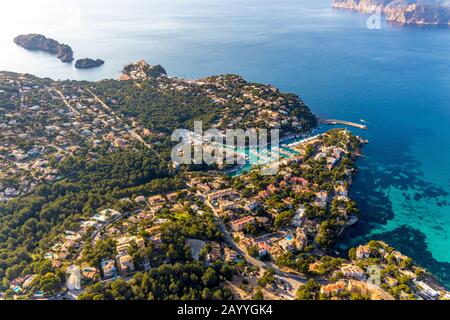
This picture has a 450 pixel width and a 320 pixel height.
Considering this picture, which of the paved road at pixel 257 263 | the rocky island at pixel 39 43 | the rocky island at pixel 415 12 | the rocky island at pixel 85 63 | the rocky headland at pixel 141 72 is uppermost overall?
the rocky island at pixel 415 12

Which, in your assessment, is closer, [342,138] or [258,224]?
[258,224]

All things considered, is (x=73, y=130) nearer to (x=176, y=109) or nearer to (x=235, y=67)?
(x=176, y=109)

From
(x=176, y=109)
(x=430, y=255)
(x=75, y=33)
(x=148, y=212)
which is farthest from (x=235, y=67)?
(x=75, y=33)

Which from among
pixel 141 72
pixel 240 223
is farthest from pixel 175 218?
pixel 141 72

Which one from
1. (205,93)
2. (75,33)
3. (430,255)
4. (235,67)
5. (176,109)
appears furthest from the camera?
(75,33)

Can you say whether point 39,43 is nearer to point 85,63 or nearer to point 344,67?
point 85,63

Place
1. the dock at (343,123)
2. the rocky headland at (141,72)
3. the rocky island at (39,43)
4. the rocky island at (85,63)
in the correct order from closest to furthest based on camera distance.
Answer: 1. the dock at (343,123)
2. the rocky headland at (141,72)
3. the rocky island at (85,63)
4. the rocky island at (39,43)

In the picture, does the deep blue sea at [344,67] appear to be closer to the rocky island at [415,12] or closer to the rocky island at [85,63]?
the rocky island at [85,63]

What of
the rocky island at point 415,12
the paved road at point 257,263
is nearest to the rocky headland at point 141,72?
the paved road at point 257,263
